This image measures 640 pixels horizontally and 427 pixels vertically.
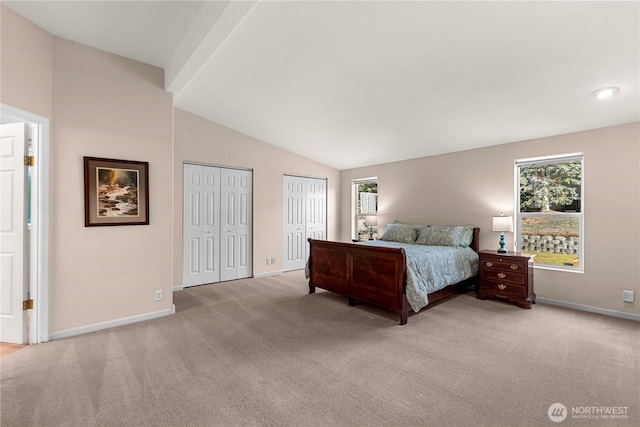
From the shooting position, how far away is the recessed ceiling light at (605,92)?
111 inches

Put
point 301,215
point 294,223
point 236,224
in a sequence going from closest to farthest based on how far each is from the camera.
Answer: point 236,224 < point 294,223 < point 301,215

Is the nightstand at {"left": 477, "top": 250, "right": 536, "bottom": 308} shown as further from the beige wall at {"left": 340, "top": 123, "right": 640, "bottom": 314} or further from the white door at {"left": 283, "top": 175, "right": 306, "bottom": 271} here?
the white door at {"left": 283, "top": 175, "right": 306, "bottom": 271}

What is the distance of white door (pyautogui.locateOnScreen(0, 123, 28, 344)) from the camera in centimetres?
271

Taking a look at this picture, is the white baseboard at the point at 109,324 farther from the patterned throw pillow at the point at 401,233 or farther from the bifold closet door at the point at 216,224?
the patterned throw pillow at the point at 401,233

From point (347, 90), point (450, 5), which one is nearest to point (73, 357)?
point (347, 90)

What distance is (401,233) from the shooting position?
507 cm

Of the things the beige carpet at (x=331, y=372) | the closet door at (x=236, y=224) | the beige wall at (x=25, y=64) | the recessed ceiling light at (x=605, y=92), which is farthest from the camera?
the closet door at (x=236, y=224)

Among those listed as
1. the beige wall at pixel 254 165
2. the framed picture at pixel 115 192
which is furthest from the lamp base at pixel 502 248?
the framed picture at pixel 115 192

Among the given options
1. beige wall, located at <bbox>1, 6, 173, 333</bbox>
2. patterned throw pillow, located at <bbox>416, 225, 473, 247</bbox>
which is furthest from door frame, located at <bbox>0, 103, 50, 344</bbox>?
patterned throw pillow, located at <bbox>416, 225, 473, 247</bbox>

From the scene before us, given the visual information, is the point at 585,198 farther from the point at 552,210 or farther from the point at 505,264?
the point at 505,264

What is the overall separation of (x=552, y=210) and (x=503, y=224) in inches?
27.4

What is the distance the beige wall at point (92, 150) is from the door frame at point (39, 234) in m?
0.06

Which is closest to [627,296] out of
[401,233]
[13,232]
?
[401,233]

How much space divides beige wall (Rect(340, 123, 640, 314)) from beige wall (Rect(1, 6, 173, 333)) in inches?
169
